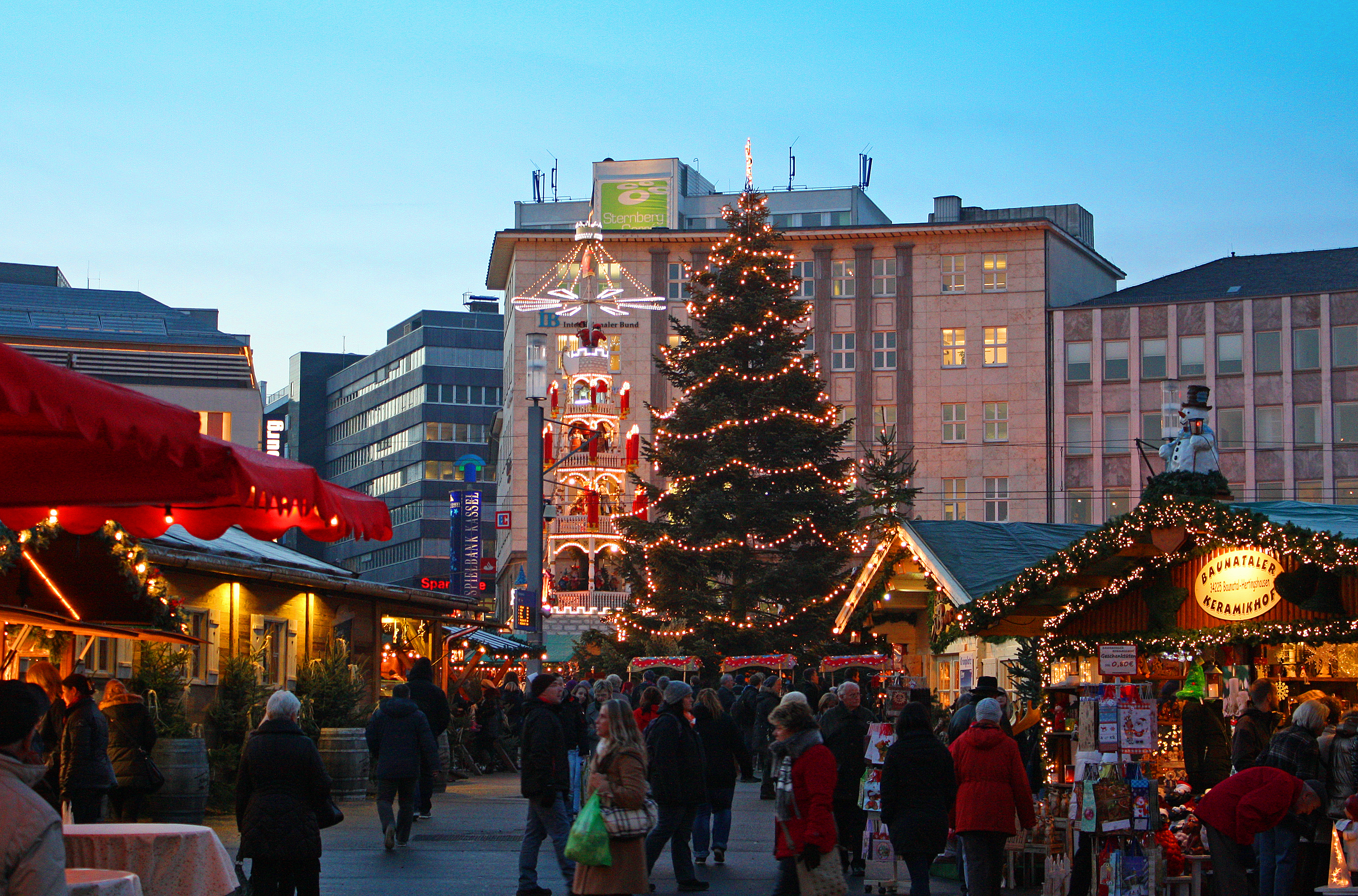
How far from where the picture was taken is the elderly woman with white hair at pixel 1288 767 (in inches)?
425

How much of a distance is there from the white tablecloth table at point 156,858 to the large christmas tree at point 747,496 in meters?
33.0

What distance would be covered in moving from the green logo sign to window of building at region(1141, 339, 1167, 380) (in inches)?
996

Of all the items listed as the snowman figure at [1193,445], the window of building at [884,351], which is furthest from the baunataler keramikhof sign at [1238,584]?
the window of building at [884,351]

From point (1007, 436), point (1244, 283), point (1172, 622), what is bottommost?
point (1172, 622)

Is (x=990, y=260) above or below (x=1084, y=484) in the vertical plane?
above

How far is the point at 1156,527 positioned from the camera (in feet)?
51.5

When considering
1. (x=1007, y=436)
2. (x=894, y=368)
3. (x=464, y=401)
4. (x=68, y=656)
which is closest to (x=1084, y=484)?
(x=1007, y=436)

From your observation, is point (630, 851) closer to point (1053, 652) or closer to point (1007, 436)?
point (1053, 652)

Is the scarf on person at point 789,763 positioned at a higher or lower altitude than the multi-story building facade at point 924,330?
lower

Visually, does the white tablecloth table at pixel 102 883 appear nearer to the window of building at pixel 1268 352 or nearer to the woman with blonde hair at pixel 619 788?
the woman with blonde hair at pixel 619 788

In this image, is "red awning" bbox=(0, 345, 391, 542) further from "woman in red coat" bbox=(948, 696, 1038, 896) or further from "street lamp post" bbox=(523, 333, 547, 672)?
"street lamp post" bbox=(523, 333, 547, 672)

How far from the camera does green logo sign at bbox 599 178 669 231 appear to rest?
84688 millimetres

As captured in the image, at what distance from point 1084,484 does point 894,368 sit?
408 inches

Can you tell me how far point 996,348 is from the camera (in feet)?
249
